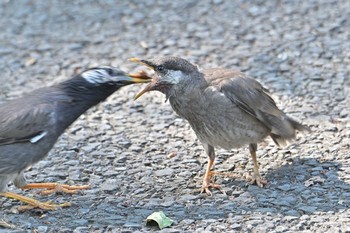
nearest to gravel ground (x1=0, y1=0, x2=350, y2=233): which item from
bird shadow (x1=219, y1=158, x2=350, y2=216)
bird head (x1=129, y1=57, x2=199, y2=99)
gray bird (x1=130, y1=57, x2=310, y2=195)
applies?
bird shadow (x1=219, y1=158, x2=350, y2=216)

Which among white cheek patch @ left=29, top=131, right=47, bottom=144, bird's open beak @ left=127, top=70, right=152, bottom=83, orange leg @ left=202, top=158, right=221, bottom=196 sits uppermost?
bird's open beak @ left=127, top=70, right=152, bottom=83

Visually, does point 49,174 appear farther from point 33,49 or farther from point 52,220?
point 33,49

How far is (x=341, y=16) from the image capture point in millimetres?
10211

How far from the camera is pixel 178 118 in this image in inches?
324

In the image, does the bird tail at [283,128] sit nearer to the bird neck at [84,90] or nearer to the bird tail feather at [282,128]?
the bird tail feather at [282,128]

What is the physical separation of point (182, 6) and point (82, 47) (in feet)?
5.32

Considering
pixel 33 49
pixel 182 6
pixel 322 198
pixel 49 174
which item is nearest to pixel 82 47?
pixel 33 49

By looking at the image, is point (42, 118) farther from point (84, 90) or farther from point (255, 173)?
point (255, 173)

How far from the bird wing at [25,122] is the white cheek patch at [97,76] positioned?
1.29ft

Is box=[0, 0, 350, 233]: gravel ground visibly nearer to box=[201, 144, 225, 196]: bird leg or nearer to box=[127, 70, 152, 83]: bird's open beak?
box=[201, 144, 225, 196]: bird leg

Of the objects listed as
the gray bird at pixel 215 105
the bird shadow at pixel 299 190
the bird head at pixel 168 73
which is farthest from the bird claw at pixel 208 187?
the bird head at pixel 168 73

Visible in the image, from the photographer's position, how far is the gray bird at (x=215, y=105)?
6.73 meters

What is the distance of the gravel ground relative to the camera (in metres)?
6.33

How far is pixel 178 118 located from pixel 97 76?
1648 millimetres
